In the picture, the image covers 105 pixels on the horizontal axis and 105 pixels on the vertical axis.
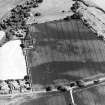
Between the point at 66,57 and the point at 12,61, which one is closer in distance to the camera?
the point at 12,61

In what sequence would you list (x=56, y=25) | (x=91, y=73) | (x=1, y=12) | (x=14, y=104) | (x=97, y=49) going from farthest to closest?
(x=1, y=12)
(x=56, y=25)
(x=97, y=49)
(x=91, y=73)
(x=14, y=104)

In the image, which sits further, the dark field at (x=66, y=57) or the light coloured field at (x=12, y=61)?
the light coloured field at (x=12, y=61)

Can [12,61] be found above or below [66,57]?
above

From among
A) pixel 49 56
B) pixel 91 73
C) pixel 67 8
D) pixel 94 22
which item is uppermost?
pixel 67 8

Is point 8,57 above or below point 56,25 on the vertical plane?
below

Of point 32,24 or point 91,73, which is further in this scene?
point 32,24

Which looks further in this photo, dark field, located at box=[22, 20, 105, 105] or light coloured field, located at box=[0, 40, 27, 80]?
light coloured field, located at box=[0, 40, 27, 80]

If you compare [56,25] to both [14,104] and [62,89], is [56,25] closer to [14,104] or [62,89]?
[62,89]

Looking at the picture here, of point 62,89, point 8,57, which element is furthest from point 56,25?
point 62,89
